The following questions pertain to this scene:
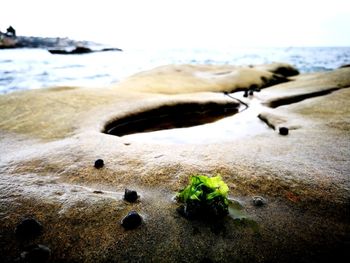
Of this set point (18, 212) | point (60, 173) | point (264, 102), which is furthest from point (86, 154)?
point (264, 102)

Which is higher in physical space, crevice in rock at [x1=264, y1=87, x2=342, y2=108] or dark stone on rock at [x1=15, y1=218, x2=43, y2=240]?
crevice in rock at [x1=264, y1=87, x2=342, y2=108]

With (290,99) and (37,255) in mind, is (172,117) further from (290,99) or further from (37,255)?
(37,255)

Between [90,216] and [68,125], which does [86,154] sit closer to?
[90,216]

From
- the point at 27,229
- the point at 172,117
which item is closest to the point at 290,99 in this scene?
the point at 172,117

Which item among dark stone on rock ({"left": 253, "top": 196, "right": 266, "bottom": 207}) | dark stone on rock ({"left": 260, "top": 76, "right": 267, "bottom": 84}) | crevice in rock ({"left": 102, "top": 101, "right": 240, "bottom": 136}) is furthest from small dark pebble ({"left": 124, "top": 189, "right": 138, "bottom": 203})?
dark stone on rock ({"left": 260, "top": 76, "right": 267, "bottom": 84})

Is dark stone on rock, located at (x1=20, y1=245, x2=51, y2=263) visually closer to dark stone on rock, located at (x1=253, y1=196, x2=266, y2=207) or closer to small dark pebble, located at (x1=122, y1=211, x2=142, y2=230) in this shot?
small dark pebble, located at (x1=122, y1=211, x2=142, y2=230)

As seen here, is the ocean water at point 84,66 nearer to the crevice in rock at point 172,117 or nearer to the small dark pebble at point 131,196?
the crevice in rock at point 172,117

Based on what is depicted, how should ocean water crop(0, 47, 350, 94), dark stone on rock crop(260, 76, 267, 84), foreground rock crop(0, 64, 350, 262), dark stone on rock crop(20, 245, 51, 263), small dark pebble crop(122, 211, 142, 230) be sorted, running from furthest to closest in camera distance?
1. ocean water crop(0, 47, 350, 94)
2. dark stone on rock crop(260, 76, 267, 84)
3. small dark pebble crop(122, 211, 142, 230)
4. foreground rock crop(0, 64, 350, 262)
5. dark stone on rock crop(20, 245, 51, 263)
